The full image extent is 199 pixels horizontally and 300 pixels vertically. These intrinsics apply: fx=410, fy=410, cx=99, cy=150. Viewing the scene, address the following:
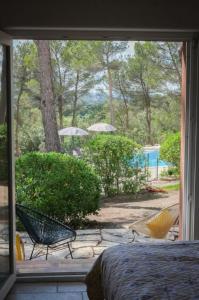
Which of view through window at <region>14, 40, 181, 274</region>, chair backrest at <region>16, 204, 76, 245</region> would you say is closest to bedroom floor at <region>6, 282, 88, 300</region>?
chair backrest at <region>16, 204, 76, 245</region>

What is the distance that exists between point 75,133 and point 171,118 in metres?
1.72

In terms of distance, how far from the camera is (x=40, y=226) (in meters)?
4.51

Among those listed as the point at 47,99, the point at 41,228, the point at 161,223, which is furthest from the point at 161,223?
the point at 47,99

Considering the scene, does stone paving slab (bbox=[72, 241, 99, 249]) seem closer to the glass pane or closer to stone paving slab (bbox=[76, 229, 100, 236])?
stone paving slab (bbox=[76, 229, 100, 236])

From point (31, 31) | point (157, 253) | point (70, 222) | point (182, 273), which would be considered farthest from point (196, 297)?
point (70, 222)

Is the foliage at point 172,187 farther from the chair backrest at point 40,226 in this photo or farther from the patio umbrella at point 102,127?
the chair backrest at point 40,226

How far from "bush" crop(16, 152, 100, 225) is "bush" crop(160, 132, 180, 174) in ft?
6.15

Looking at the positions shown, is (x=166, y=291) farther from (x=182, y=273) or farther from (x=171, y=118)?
(x=171, y=118)

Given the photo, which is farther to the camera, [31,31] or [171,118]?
[171,118]

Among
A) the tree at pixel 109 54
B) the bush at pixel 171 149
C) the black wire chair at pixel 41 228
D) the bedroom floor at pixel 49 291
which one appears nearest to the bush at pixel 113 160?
the bush at pixel 171 149

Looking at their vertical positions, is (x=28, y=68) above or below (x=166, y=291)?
above

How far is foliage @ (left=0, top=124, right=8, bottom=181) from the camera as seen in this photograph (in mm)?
3332

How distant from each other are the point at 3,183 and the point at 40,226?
1.23 metres

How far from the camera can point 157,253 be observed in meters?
2.36
